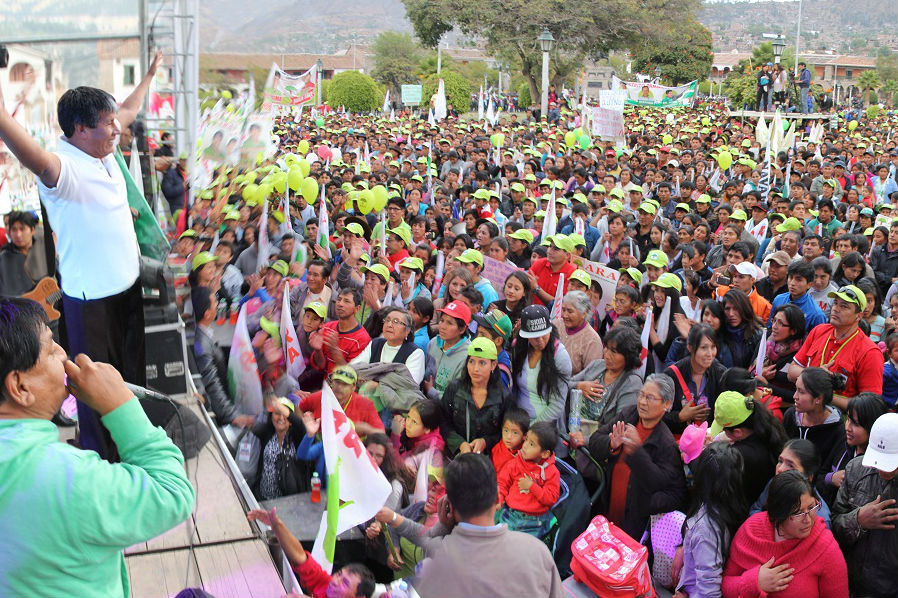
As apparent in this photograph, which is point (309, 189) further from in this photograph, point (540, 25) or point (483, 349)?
point (540, 25)

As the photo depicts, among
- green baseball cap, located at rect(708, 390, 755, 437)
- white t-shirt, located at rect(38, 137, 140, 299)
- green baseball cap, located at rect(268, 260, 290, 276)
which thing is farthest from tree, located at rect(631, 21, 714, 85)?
white t-shirt, located at rect(38, 137, 140, 299)

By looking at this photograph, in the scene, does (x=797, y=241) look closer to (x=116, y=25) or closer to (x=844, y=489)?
(x=844, y=489)

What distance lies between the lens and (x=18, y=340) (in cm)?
177

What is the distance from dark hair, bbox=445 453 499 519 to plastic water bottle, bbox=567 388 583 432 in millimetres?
2147

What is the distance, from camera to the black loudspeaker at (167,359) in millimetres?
3643

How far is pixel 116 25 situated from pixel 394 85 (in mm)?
50695

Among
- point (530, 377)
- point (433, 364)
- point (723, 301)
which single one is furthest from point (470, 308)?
point (723, 301)

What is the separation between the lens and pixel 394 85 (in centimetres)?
5428

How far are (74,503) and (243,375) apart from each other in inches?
103

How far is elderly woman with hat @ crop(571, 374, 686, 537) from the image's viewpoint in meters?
4.20

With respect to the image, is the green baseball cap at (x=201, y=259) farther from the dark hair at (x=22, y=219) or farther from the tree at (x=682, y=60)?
the tree at (x=682, y=60)

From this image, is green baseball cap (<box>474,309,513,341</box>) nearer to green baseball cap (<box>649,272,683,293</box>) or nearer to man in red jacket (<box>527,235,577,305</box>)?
green baseball cap (<box>649,272,683,293</box>)

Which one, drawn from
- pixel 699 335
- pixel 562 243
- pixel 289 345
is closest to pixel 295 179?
pixel 562 243

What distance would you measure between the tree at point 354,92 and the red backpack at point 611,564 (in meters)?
35.0
